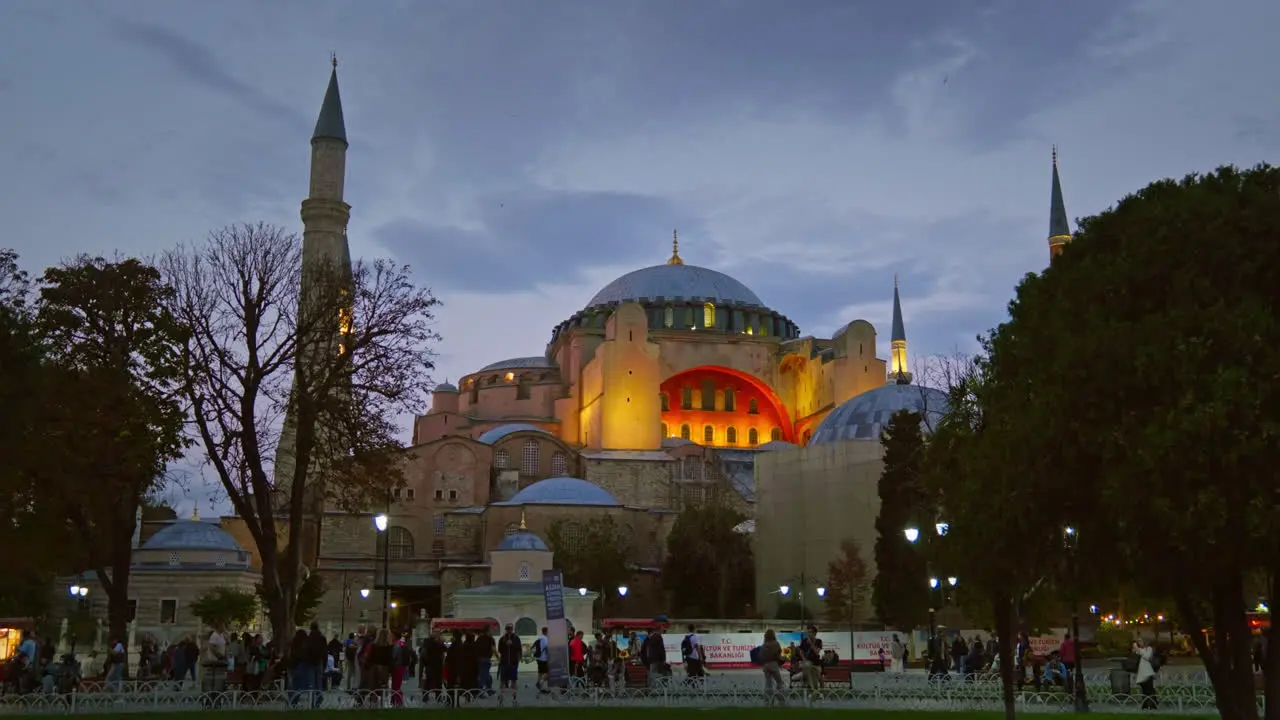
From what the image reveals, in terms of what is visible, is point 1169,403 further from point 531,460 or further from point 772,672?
point 531,460

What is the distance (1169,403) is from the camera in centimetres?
862

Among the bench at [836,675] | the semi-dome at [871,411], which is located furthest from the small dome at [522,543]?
the bench at [836,675]

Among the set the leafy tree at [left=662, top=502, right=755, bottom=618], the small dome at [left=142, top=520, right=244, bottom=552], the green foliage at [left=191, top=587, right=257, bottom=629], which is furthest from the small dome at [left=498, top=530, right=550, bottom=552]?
the small dome at [left=142, top=520, right=244, bottom=552]

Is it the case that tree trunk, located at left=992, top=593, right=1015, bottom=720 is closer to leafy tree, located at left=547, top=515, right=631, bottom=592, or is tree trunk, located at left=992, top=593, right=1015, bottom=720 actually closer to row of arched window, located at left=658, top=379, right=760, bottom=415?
leafy tree, located at left=547, top=515, right=631, bottom=592

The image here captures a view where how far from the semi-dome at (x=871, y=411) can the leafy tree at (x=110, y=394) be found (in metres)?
27.0

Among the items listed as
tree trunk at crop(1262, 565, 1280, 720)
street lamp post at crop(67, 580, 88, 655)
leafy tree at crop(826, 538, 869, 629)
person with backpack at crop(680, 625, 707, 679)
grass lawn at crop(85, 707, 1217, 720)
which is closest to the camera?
tree trunk at crop(1262, 565, 1280, 720)

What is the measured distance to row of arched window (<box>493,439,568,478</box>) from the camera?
54250 millimetres

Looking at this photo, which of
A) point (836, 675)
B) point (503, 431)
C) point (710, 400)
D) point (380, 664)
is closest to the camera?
point (380, 664)

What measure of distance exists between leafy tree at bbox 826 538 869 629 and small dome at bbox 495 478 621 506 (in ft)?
36.6

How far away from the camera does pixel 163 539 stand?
40.0 metres

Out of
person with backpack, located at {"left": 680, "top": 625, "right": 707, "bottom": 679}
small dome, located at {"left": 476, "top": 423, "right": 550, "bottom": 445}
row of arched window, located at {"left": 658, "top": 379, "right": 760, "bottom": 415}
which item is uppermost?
row of arched window, located at {"left": 658, "top": 379, "right": 760, "bottom": 415}

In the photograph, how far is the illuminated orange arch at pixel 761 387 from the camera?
63.2 m

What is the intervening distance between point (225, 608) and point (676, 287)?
3735 cm

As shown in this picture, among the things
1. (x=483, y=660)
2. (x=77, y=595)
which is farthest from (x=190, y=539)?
(x=483, y=660)
